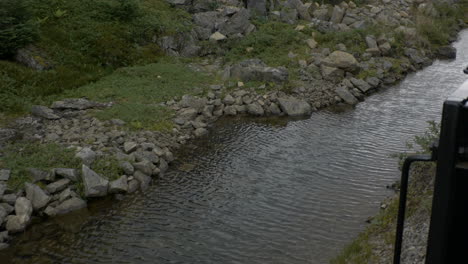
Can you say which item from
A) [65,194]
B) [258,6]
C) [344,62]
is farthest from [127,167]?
[258,6]

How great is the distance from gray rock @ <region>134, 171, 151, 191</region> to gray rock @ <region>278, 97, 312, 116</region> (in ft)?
25.6

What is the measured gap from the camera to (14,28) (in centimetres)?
2005

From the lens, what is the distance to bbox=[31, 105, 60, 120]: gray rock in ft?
56.7

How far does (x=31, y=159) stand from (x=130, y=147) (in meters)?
2.91

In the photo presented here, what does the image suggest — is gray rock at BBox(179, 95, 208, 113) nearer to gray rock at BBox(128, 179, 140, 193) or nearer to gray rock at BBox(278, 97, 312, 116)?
gray rock at BBox(278, 97, 312, 116)

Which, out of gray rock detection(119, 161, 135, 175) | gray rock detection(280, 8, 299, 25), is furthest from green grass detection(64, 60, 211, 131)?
gray rock detection(280, 8, 299, 25)

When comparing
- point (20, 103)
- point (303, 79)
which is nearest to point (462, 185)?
point (20, 103)

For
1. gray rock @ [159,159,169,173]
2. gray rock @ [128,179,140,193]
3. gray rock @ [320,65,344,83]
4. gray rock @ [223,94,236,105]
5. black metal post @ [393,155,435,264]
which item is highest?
black metal post @ [393,155,435,264]

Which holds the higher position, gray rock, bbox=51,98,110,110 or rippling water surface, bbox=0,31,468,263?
gray rock, bbox=51,98,110,110

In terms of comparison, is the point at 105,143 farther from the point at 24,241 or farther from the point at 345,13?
the point at 345,13

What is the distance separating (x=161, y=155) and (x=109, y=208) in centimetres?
312

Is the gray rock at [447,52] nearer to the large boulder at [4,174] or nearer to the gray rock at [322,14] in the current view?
the gray rock at [322,14]

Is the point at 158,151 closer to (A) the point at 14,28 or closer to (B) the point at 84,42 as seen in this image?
(A) the point at 14,28

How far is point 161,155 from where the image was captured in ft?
51.8
